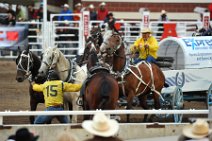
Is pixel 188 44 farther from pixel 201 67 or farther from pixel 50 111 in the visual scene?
pixel 50 111

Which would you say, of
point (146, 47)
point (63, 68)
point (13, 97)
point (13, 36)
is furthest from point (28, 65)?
point (13, 36)

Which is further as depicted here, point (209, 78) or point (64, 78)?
point (209, 78)

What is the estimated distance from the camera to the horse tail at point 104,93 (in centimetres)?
1470

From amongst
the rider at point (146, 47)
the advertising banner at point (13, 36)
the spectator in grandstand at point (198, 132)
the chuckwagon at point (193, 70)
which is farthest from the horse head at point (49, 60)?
the advertising banner at point (13, 36)

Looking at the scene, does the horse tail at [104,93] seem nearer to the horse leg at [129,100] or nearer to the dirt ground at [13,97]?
the horse leg at [129,100]

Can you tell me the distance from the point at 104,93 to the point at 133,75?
3421 mm

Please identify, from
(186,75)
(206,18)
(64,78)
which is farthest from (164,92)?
(206,18)

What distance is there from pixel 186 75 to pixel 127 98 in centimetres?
209

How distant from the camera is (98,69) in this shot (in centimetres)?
1520

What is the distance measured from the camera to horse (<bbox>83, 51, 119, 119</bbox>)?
1475 cm

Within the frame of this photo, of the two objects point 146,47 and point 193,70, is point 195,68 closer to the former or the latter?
point 193,70

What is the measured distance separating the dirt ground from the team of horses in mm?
917

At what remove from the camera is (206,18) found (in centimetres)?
2912

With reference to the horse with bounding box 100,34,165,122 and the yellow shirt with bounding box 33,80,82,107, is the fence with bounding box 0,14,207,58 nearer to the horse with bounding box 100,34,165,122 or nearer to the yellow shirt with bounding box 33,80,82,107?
the horse with bounding box 100,34,165,122
